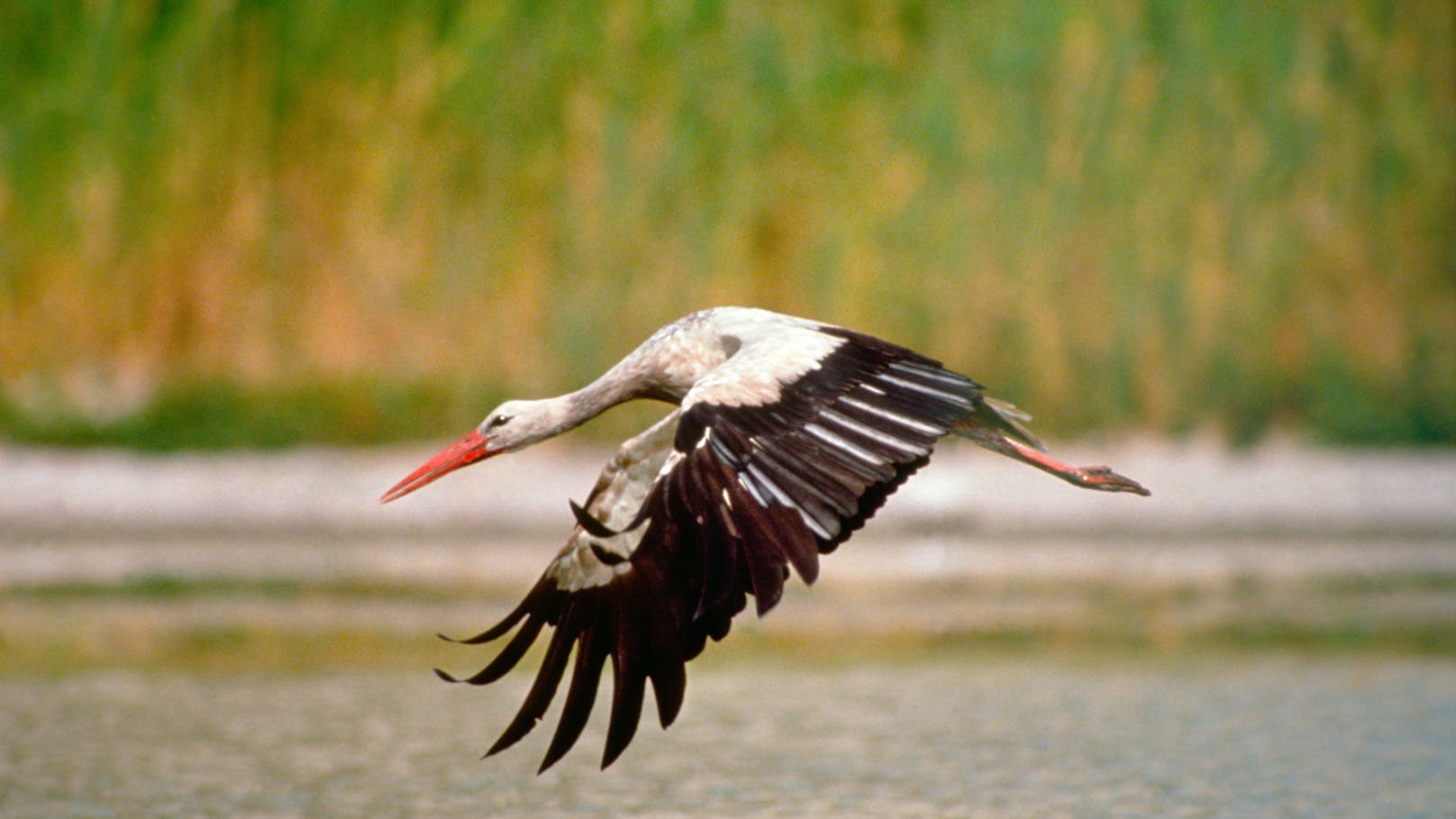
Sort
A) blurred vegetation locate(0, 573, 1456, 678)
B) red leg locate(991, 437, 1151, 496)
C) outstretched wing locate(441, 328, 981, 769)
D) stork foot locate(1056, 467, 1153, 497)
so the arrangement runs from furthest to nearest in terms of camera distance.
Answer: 1. blurred vegetation locate(0, 573, 1456, 678)
2. stork foot locate(1056, 467, 1153, 497)
3. red leg locate(991, 437, 1151, 496)
4. outstretched wing locate(441, 328, 981, 769)

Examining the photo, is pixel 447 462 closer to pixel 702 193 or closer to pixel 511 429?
A: pixel 511 429

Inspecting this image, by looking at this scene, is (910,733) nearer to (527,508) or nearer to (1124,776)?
(1124,776)

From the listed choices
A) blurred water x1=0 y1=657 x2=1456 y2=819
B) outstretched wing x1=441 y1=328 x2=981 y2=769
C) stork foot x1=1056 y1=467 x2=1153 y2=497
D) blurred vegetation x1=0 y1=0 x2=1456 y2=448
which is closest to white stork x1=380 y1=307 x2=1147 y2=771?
outstretched wing x1=441 y1=328 x2=981 y2=769

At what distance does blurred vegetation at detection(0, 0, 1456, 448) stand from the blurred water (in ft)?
20.2

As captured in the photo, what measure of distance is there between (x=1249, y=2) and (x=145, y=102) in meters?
7.66

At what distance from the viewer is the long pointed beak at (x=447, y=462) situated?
229 inches

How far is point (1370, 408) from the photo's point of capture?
13.7 metres

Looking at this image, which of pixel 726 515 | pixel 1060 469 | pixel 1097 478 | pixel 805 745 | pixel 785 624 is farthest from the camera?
pixel 785 624

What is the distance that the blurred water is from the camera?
19.7 feet

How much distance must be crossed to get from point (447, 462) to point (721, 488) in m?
1.50

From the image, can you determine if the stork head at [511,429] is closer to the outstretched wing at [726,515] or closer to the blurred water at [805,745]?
the outstretched wing at [726,515]

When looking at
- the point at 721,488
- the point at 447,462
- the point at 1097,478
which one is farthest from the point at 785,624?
the point at 721,488

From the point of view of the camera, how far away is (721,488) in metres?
4.66

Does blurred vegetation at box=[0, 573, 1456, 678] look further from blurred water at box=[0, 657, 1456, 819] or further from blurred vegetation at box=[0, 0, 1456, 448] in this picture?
blurred vegetation at box=[0, 0, 1456, 448]
